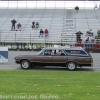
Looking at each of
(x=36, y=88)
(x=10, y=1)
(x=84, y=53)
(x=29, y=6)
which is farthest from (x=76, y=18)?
(x=36, y=88)

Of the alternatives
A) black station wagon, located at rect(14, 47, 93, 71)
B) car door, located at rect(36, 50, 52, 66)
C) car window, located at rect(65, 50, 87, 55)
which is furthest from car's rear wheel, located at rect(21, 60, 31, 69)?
car window, located at rect(65, 50, 87, 55)

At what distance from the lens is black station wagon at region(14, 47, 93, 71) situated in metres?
16.6

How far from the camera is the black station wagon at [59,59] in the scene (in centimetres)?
1661

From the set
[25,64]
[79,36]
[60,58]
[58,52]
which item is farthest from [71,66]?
[79,36]

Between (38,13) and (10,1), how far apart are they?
10.3 metres

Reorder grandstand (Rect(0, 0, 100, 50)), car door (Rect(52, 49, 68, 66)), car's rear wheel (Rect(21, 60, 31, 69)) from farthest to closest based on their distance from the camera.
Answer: grandstand (Rect(0, 0, 100, 50)) < car's rear wheel (Rect(21, 60, 31, 69)) < car door (Rect(52, 49, 68, 66))

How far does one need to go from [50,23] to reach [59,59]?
21320 millimetres

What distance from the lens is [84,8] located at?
49.8m

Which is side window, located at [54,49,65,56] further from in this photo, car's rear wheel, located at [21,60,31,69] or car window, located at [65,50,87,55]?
car's rear wheel, located at [21,60,31,69]

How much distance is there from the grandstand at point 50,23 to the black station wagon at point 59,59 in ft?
42.3

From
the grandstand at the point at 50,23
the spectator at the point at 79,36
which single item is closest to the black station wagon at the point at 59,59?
the spectator at the point at 79,36

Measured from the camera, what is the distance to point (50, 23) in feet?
123

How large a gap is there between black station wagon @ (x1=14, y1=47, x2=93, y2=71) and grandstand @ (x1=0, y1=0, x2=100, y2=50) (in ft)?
42.3

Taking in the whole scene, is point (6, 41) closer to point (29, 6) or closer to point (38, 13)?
point (38, 13)
